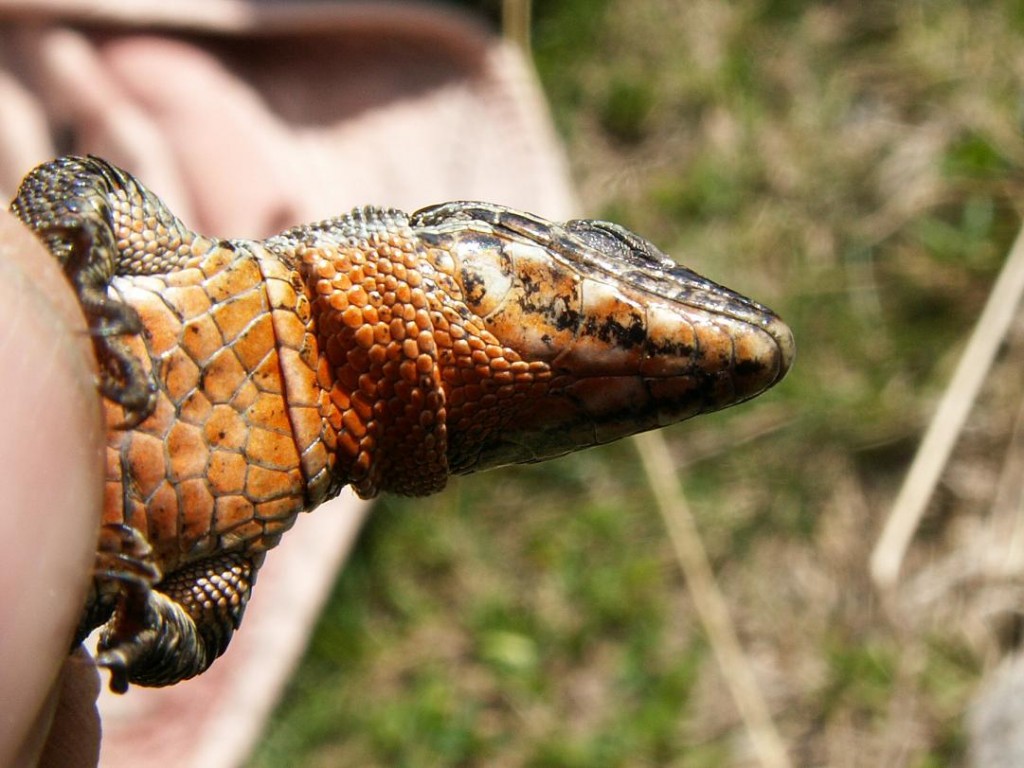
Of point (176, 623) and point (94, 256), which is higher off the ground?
point (94, 256)

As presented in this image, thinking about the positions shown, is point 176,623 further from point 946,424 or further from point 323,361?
point 946,424

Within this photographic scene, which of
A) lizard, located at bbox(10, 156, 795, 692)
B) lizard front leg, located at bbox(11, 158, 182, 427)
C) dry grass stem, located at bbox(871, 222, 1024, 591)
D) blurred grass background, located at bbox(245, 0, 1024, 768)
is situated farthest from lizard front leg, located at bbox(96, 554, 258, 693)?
dry grass stem, located at bbox(871, 222, 1024, 591)

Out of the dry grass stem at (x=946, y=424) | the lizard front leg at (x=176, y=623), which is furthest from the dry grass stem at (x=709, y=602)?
the lizard front leg at (x=176, y=623)

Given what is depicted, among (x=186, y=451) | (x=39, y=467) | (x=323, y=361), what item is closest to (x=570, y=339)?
(x=323, y=361)

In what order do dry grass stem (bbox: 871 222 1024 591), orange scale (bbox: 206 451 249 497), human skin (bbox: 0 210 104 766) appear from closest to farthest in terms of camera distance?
human skin (bbox: 0 210 104 766), orange scale (bbox: 206 451 249 497), dry grass stem (bbox: 871 222 1024 591)

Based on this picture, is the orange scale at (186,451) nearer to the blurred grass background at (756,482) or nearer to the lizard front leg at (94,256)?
the lizard front leg at (94,256)

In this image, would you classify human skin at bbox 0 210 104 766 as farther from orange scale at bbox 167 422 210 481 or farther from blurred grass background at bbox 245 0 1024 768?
blurred grass background at bbox 245 0 1024 768

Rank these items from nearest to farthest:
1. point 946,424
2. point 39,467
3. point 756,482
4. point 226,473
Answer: point 39,467 → point 226,473 → point 946,424 → point 756,482
